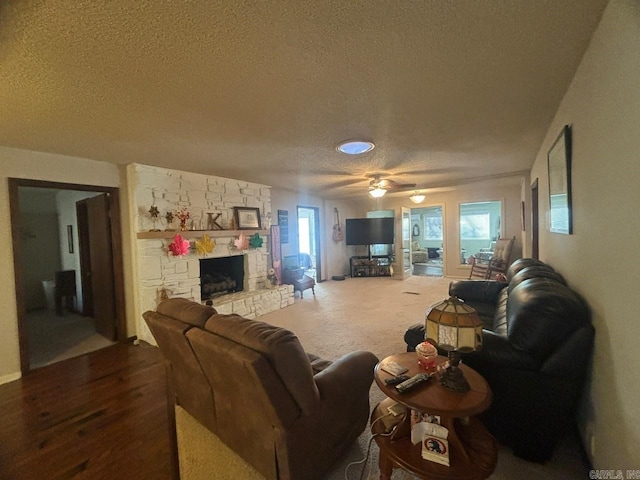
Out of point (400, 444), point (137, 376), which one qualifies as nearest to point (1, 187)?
point (137, 376)

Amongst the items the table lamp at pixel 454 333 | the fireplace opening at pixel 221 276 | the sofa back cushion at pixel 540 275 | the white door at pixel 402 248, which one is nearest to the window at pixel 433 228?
the white door at pixel 402 248

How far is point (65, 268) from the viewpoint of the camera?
5340mm

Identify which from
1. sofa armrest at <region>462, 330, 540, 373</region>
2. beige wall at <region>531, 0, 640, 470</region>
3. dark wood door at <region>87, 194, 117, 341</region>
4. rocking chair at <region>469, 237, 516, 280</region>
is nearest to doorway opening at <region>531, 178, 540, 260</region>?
rocking chair at <region>469, 237, 516, 280</region>

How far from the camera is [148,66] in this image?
1.49 m

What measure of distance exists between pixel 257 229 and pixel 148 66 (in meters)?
3.52

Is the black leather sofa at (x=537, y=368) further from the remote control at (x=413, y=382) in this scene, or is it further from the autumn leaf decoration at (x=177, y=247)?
the autumn leaf decoration at (x=177, y=247)

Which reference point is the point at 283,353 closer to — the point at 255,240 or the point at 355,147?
the point at 355,147

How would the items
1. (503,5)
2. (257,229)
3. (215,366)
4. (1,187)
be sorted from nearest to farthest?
(503,5), (215,366), (1,187), (257,229)

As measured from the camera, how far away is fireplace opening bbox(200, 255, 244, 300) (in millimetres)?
4414

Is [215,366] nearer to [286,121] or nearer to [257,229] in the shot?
[286,121]

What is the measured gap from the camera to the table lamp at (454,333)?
4.34 ft

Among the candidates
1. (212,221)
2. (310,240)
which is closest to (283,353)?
(212,221)

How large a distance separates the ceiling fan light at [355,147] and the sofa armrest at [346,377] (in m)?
2.03

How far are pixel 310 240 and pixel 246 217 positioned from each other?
136 inches
